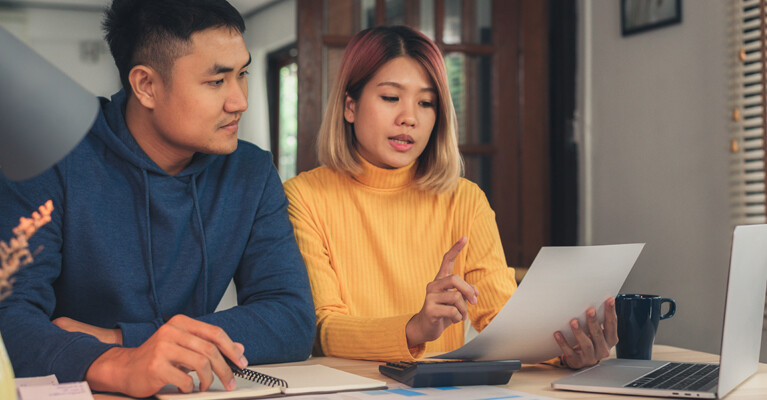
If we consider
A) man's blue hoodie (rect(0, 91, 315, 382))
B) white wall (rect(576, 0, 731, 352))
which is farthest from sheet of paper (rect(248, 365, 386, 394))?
white wall (rect(576, 0, 731, 352))

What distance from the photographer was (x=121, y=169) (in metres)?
1.32

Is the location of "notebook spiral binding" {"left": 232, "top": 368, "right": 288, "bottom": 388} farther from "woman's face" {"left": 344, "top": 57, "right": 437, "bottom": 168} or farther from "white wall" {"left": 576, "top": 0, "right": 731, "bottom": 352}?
"white wall" {"left": 576, "top": 0, "right": 731, "bottom": 352}

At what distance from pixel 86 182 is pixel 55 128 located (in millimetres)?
719

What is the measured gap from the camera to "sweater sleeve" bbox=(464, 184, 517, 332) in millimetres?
1514

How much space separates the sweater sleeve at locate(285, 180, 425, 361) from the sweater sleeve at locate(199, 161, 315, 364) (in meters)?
0.08

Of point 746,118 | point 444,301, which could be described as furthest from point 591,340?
point 746,118

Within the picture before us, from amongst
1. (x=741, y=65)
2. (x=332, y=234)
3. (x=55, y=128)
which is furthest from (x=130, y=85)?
(x=741, y=65)

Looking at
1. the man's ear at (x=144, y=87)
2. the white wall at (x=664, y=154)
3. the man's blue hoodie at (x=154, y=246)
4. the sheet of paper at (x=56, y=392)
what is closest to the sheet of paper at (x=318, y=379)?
the man's blue hoodie at (x=154, y=246)

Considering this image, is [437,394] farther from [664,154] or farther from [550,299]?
[664,154]

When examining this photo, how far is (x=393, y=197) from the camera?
1.68 m

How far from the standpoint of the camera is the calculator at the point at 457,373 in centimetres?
91

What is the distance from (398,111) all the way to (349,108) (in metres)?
0.14

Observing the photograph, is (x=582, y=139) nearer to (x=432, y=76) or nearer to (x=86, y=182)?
(x=432, y=76)

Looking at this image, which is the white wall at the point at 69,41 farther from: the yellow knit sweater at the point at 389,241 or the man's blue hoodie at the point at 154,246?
the man's blue hoodie at the point at 154,246
